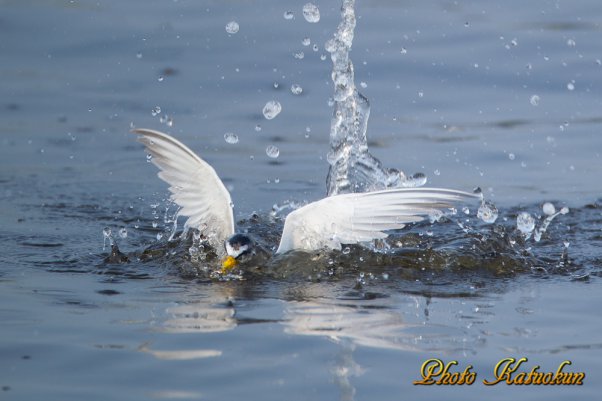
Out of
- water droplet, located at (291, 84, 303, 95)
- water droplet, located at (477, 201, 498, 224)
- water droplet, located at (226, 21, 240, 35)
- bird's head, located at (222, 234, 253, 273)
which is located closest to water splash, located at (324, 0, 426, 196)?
water droplet, located at (477, 201, 498, 224)

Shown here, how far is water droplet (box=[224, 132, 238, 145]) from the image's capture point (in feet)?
29.6

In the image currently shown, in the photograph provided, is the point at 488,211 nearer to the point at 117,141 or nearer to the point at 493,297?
the point at 493,297

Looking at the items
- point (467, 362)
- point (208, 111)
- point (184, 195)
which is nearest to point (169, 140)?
point (184, 195)

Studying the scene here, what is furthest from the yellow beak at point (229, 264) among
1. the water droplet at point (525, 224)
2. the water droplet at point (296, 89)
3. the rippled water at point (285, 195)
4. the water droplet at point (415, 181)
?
the water droplet at point (296, 89)

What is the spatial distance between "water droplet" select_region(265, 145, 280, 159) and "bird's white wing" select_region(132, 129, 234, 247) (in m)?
2.01

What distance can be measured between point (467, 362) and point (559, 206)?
3.76m

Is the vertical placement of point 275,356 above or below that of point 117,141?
below

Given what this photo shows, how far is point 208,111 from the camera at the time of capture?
10.3 meters

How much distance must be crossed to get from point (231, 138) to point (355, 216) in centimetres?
267

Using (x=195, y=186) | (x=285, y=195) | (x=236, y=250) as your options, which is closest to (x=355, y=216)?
(x=236, y=250)

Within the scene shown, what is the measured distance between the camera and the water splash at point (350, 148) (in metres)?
7.93

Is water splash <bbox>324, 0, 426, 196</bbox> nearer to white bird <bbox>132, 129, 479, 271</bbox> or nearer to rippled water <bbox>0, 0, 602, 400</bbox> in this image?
rippled water <bbox>0, 0, 602, 400</bbox>

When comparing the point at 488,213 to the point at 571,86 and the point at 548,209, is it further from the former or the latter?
the point at 571,86

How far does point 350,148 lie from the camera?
8.06 metres
